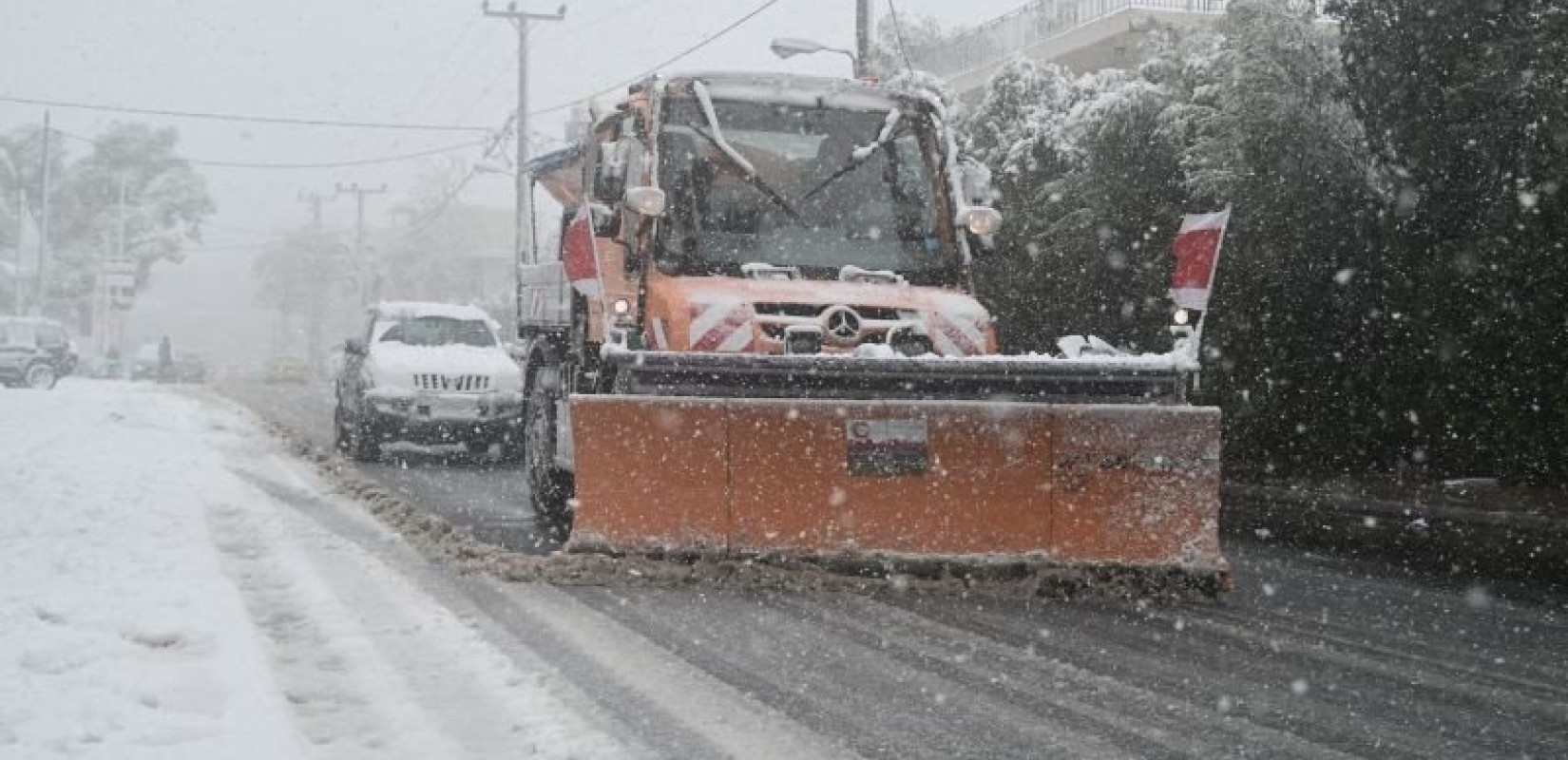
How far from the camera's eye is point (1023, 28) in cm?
3156

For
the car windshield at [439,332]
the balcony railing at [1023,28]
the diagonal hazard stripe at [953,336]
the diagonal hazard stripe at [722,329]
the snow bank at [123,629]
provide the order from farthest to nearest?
1. the balcony railing at [1023,28]
2. the car windshield at [439,332]
3. the diagonal hazard stripe at [953,336]
4. the diagonal hazard stripe at [722,329]
5. the snow bank at [123,629]

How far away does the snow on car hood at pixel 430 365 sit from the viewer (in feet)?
51.4

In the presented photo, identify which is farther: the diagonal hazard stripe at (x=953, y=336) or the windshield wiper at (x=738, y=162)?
the windshield wiper at (x=738, y=162)

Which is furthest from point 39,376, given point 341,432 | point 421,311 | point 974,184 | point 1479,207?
point 1479,207

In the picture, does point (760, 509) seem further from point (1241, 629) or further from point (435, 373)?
point (435, 373)

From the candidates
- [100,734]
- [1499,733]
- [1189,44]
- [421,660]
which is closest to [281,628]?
[421,660]

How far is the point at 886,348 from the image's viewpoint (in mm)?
7609

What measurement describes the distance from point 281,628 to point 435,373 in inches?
382

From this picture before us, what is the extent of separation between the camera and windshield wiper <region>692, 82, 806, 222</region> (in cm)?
874

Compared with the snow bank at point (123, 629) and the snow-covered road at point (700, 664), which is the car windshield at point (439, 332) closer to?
the snow bank at point (123, 629)

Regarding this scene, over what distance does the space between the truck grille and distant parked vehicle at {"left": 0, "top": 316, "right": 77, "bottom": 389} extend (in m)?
22.1

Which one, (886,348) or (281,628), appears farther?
(886,348)

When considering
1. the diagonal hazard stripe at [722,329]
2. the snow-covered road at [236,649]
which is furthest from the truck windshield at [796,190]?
the snow-covered road at [236,649]

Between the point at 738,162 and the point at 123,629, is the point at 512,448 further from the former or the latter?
the point at 123,629
